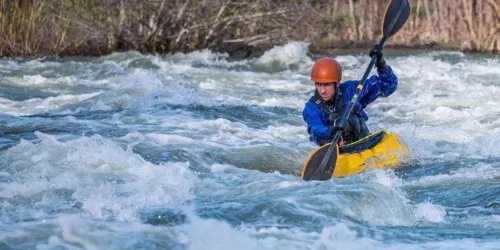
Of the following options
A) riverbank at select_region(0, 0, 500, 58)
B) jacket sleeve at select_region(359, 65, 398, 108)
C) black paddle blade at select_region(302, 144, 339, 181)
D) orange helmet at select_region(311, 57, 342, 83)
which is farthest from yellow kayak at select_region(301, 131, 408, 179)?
riverbank at select_region(0, 0, 500, 58)

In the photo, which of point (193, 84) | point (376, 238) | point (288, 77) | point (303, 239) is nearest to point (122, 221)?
point (303, 239)

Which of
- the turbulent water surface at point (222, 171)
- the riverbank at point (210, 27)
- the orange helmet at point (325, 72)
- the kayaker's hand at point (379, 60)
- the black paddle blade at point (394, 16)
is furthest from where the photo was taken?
the riverbank at point (210, 27)

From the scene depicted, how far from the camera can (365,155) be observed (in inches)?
306

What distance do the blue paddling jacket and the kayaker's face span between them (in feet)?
0.12

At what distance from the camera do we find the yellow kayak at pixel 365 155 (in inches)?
298

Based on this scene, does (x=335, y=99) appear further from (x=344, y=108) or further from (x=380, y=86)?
(x=380, y=86)

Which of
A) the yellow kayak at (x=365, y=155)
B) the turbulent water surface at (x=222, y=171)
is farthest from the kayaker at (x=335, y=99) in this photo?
the turbulent water surface at (x=222, y=171)

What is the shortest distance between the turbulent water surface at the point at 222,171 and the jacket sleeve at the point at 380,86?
57cm

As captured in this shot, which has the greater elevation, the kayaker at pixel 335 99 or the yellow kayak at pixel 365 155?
the kayaker at pixel 335 99

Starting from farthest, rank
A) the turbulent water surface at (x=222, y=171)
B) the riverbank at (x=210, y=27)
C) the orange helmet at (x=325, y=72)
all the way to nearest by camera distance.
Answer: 1. the riverbank at (x=210, y=27)
2. the orange helmet at (x=325, y=72)
3. the turbulent water surface at (x=222, y=171)

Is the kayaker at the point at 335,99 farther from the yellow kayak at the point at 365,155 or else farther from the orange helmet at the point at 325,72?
the yellow kayak at the point at 365,155

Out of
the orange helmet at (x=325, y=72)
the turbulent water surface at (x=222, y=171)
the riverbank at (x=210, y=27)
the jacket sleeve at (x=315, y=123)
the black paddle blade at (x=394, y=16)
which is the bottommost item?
the riverbank at (x=210, y=27)


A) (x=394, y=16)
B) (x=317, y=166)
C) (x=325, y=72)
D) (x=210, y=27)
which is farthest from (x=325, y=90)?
(x=210, y=27)

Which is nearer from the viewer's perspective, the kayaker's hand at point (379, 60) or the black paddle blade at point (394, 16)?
the kayaker's hand at point (379, 60)
